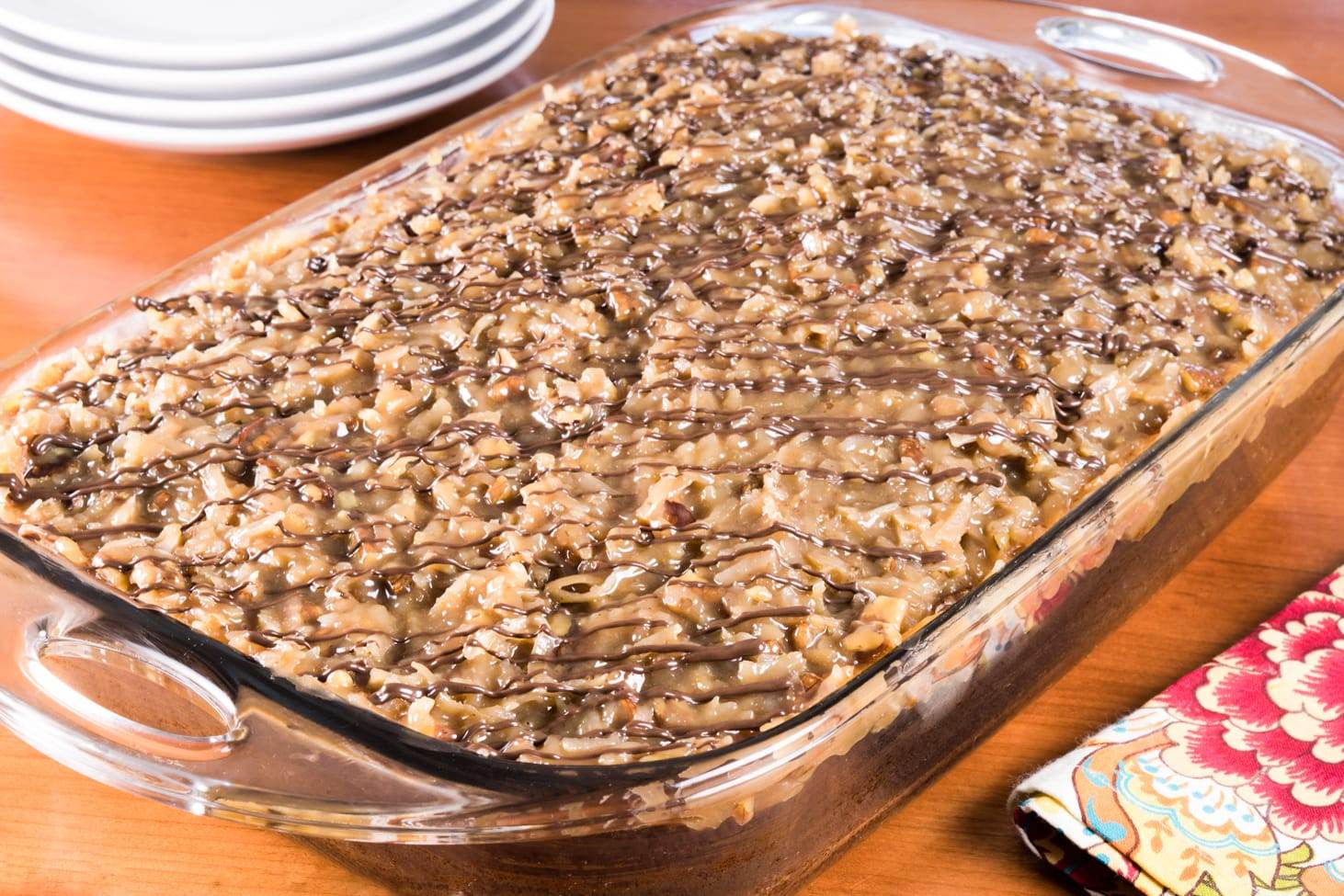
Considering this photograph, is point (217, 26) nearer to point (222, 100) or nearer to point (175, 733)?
point (222, 100)

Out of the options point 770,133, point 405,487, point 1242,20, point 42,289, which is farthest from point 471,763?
point 1242,20

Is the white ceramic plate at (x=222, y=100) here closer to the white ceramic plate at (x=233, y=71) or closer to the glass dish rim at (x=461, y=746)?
the white ceramic plate at (x=233, y=71)

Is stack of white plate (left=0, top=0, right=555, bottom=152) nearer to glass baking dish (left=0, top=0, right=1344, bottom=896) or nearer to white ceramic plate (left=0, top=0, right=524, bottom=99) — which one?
white ceramic plate (left=0, top=0, right=524, bottom=99)

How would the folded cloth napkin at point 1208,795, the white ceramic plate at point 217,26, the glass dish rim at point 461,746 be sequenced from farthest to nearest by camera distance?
the white ceramic plate at point 217,26, the folded cloth napkin at point 1208,795, the glass dish rim at point 461,746

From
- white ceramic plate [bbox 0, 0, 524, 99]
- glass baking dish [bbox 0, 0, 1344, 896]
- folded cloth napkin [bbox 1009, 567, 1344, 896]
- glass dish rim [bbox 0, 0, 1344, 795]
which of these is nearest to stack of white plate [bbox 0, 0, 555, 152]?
white ceramic plate [bbox 0, 0, 524, 99]

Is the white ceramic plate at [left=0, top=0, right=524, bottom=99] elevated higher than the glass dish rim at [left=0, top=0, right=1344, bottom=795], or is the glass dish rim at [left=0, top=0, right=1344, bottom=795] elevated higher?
the white ceramic plate at [left=0, top=0, right=524, bottom=99]

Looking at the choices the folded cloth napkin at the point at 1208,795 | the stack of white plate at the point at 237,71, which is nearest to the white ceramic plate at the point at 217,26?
the stack of white plate at the point at 237,71

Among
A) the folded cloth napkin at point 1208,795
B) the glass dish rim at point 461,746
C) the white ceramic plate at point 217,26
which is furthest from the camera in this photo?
the white ceramic plate at point 217,26

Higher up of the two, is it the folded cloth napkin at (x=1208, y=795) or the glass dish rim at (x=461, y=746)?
the glass dish rim at (x=461, y=746)
